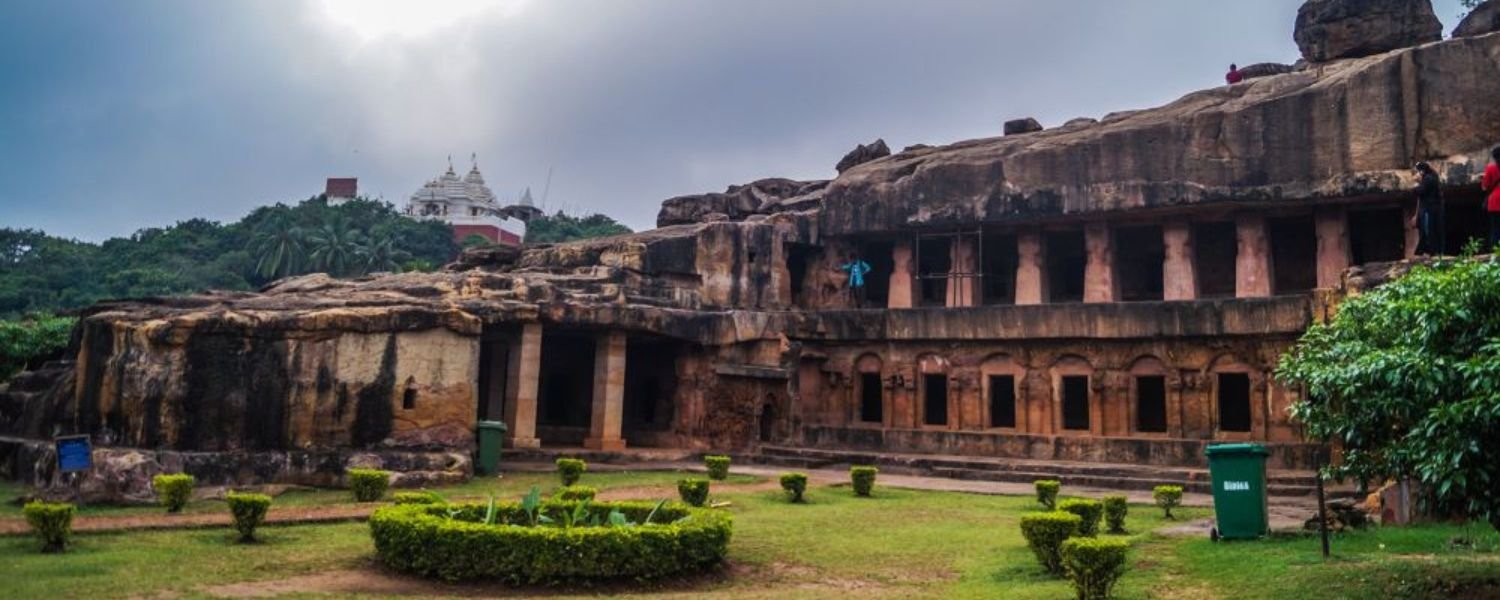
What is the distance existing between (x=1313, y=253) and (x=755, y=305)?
1397cm

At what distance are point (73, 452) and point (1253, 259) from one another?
23.7 meters

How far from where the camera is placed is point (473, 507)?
12523 millimetres

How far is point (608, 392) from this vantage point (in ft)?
84.1

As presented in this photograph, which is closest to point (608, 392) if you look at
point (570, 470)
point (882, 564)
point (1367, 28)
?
point (570, 470)

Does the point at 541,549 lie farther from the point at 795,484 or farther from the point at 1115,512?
the point at 795,484

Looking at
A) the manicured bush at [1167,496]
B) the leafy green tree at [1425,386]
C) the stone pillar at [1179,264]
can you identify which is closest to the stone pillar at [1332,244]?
the stone pillar at [1179,264]

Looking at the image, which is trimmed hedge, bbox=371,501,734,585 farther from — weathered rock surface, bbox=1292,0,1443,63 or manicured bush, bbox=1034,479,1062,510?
weathered rock surface, bbox=1292,0,1443,63

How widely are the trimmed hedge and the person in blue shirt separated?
765 inches

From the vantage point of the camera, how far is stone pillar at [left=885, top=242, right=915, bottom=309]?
30.0 metres

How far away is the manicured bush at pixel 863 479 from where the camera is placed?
18797 millimetres

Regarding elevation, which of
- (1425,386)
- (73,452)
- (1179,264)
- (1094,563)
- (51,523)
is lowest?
(51,523)

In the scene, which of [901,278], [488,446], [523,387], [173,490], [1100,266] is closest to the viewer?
[173,490]

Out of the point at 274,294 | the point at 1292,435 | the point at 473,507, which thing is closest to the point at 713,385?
the point at 274,294

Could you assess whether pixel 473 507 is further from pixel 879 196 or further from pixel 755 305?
pixel 879 196
